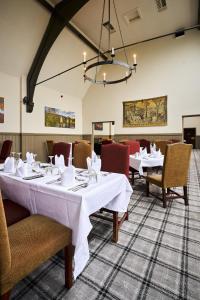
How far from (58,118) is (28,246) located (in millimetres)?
7979

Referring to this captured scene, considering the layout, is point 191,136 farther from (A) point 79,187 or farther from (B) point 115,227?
(A) point 79,187

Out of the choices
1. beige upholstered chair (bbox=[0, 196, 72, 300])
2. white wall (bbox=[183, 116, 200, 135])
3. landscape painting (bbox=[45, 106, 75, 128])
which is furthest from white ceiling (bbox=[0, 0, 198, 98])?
white wall (bbox=[183, 116, 200, 135])

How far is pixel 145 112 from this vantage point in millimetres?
8148

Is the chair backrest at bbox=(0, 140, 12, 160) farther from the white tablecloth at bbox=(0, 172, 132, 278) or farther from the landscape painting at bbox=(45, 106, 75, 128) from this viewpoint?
the landscape painting at bbox=(45, 106, 75, 128)

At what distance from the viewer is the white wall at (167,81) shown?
280 inches

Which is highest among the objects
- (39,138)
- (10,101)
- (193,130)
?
(10,101)

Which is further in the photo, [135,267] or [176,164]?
[176,164]

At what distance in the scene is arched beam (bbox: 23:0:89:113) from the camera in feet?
16.6

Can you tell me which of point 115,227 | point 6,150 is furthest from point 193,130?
point 115,227

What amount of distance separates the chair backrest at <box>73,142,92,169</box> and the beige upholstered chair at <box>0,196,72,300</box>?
5.29ft

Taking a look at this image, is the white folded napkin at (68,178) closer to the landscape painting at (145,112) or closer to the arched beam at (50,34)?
the arched beam at (50,34)

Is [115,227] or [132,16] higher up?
[132,16]

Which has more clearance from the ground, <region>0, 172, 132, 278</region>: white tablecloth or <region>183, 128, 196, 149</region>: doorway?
<region>183, 128, 196, 149</region>: doorway

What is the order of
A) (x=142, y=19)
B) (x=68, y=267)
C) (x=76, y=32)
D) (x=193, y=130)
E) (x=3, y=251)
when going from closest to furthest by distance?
(x=3, y=251)
(x=68, y=267)
(x=142, y=19)
(x=76, y=32)
(x=193, y=130)
